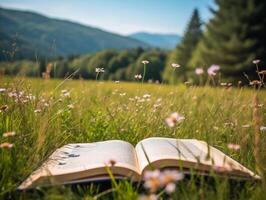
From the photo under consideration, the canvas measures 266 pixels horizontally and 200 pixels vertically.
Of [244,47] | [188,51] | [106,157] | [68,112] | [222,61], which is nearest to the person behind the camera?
[106,157]

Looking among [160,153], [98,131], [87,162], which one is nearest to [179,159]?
[160,153]

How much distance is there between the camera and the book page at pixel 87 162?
142 cm

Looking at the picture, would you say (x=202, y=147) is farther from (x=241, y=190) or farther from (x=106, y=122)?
(x=106, y=122)

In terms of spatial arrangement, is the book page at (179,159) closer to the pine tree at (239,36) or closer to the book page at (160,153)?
the book page at (160,153)

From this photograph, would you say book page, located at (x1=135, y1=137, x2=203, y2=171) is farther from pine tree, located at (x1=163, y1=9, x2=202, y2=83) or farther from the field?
pine tree, located at (x1=163, y1=9, x2=202, y2=83)

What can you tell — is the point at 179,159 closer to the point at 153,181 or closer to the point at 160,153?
the point at 160,153

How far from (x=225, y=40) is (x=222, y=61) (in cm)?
192

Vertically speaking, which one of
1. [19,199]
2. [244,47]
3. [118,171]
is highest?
[244,47]

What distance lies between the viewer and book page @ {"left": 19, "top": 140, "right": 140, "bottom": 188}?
1418 millimetres

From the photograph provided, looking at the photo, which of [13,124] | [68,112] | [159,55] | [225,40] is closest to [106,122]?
[68,112]

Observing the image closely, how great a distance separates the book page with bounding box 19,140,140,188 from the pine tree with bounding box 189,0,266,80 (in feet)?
82.6

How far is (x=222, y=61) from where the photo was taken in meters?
29.5

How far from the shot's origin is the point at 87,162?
1538 millimetres

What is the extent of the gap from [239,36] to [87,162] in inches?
1110
